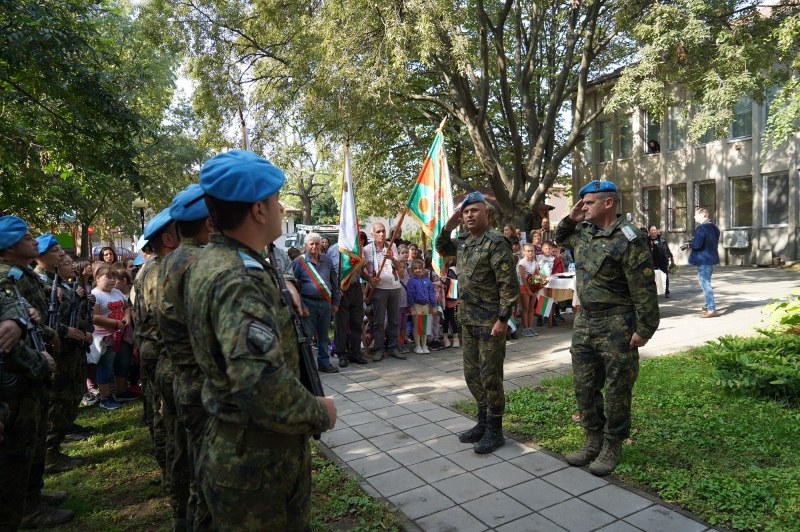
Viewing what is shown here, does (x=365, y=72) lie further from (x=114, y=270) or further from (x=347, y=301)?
(x=114, y=270)

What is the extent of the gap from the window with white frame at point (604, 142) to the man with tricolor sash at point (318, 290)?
23319mm

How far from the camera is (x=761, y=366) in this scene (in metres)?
5.84

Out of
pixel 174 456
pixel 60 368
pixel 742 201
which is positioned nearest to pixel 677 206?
pixel 742 201

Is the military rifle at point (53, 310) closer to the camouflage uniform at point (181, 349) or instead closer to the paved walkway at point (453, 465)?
the camouflage uniform at point (181, 349)

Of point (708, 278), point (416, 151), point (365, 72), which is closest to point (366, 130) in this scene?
point (365, 72)

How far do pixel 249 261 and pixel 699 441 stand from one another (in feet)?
14.6

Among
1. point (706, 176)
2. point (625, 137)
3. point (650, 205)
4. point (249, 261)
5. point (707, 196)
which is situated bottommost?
point (249, 261)

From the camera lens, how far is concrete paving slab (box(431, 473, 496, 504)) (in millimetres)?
4027

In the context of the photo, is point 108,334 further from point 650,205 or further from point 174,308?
point 650,205

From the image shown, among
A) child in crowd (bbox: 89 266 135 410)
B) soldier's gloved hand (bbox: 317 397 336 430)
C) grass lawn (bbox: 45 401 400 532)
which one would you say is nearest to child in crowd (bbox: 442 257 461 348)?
grass lawn (bbox: 45 401 400 532)

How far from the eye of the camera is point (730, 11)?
43.5ft

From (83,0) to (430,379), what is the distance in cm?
689

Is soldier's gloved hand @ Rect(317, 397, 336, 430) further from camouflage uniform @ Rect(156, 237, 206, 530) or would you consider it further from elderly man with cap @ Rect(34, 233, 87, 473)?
elderly man with cap @ Rect(34, 233, 87, 473)

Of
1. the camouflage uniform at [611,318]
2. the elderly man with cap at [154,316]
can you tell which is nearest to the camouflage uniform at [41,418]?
the elderly man with cap at [154,316]
